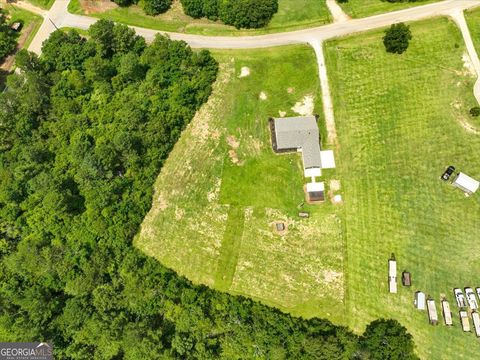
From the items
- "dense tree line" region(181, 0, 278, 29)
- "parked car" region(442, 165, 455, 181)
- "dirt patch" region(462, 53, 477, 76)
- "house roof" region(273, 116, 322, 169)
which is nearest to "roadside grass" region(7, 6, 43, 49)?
"dense tree line" region(181, 0, 278, 29)

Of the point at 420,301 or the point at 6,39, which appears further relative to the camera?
the point at 6,39

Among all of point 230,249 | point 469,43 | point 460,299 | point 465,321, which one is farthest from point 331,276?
point 469,43

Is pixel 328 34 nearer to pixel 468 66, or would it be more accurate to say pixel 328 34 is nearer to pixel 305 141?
pixel 305 141

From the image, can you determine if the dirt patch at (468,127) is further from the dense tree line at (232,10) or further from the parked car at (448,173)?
the dense tree line at (232,10)

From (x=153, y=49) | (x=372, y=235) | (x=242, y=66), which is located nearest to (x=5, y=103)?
(x=153, y=49)

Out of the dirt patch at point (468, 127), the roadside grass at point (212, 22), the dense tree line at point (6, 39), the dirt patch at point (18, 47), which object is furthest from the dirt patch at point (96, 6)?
the dirt patch at point (468, 127)

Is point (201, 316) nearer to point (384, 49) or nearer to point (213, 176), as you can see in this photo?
point (213, 176)
